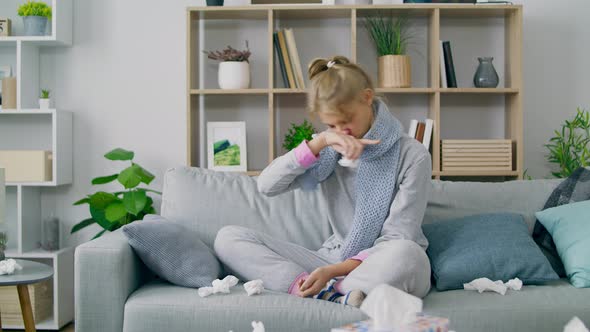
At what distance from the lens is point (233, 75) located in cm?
365

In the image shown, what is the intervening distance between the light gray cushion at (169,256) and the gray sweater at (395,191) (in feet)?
1.18

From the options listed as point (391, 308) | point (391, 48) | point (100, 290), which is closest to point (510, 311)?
point (391, 308)

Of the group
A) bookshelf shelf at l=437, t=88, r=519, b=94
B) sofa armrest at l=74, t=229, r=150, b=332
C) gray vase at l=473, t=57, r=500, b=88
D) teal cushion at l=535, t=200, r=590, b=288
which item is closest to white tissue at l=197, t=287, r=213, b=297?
sofa armrest at l=74, t=229, r=150, b=332

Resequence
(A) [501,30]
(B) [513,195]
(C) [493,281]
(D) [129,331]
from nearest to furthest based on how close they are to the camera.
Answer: (D) [129,331], (C) [493,281], (B) [513,195], (A) [501,30]

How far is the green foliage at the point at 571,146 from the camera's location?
3670mm

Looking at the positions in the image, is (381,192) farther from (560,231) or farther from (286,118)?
(286,118)

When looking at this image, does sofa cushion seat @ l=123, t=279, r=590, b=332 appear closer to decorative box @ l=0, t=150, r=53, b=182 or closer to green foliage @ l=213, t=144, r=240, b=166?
green foliage @ l=213, t=144, r=240, b=166

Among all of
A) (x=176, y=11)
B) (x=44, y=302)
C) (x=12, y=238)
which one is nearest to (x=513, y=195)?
(x=176, y=11)

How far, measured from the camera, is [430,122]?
3627 millimetres

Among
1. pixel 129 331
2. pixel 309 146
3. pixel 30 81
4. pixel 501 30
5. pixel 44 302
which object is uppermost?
pixel 501 30

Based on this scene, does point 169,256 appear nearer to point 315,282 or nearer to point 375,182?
point 315,282

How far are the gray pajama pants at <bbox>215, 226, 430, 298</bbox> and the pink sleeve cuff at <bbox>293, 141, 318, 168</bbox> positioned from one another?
282 mm

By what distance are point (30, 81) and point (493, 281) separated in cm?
266

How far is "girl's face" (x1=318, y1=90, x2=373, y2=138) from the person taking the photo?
2.27 meters
